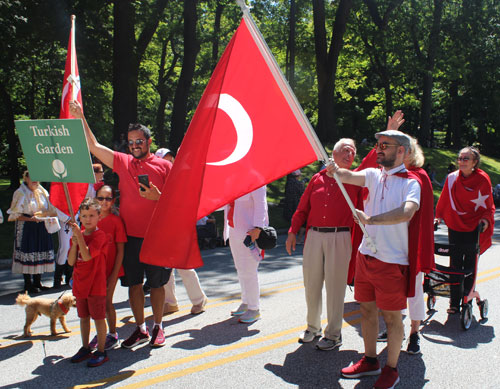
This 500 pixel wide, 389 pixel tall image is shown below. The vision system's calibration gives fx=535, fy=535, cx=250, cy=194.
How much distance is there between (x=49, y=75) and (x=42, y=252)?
20.0m

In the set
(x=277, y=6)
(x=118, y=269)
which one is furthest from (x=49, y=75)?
(x=118, y=269)

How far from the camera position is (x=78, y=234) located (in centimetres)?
469

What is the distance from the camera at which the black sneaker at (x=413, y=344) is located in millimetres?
5188

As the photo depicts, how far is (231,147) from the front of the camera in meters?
4.27

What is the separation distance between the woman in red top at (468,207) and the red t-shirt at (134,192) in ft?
12.0

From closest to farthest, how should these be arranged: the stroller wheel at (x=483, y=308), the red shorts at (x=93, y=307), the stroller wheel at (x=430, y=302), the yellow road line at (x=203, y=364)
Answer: the yellow road line at (x=203, y=364)
the red shorts at (x=93, y=307)
the stroller wheel at (x=483, y=308)
the stroller wheel at (x=430, y=302)

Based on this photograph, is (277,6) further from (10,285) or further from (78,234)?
(78,234)

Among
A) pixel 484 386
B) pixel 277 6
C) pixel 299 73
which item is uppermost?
pixel 277 6

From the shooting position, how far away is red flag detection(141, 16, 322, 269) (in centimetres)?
418

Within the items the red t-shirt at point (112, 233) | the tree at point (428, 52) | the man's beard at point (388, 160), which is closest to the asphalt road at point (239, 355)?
the red t-shirt at point (112, 233)

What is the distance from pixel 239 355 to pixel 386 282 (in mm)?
1705

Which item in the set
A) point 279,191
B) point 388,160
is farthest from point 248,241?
point 279,191

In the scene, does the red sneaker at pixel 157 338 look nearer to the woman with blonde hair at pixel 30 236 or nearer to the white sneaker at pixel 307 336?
the white sneaker at pixel 307 336

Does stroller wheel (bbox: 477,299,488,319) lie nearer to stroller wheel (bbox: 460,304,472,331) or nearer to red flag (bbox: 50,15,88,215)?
stroller wheel (bbox: 460,304,472,331)
